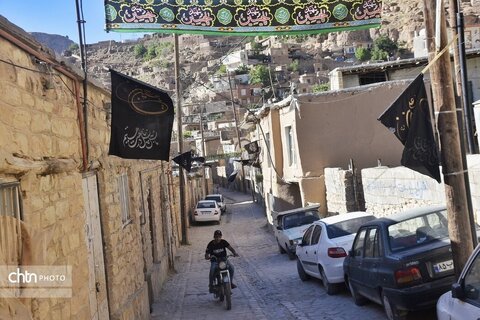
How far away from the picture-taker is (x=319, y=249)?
38.4 ft

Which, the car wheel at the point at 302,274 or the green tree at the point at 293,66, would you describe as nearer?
the car wheel at the point at 302,274

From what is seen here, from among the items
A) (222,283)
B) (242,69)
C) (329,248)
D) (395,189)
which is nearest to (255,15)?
(329,248)

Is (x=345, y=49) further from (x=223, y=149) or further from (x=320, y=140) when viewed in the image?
(x=320, y=140)

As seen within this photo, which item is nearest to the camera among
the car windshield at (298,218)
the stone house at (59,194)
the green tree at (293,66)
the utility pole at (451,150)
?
the stone house at (59,194)

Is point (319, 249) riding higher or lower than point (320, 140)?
lower

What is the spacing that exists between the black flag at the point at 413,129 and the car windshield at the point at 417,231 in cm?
153

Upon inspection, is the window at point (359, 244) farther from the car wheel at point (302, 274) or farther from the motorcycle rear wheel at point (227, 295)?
the car wheel at point (302, 274)

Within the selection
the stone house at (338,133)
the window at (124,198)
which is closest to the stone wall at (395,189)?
the stone house at (338,133)

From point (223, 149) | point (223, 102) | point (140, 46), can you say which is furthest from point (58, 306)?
point (140, 46)

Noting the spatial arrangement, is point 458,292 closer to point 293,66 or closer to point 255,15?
point 255,15

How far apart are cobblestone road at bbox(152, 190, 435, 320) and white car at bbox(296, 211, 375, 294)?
1.18ft

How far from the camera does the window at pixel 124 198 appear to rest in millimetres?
9906

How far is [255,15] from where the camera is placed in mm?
7738

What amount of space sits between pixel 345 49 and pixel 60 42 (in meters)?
90.2
